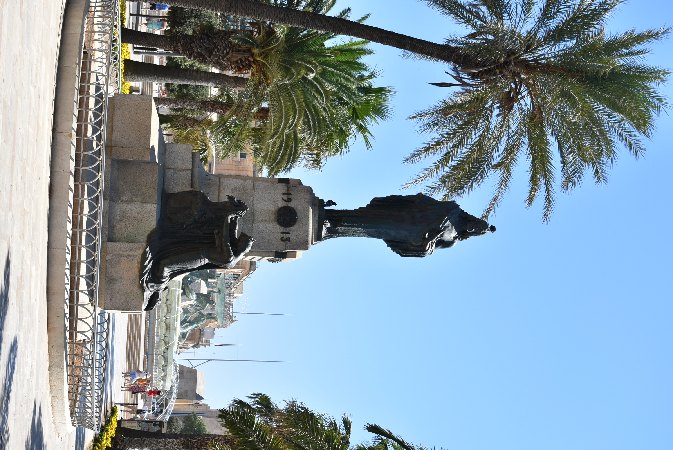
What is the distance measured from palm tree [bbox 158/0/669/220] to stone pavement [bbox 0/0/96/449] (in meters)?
5.69

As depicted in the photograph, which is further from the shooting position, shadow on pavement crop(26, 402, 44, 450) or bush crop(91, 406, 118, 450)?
bush crop(91, 406, 118, 450)

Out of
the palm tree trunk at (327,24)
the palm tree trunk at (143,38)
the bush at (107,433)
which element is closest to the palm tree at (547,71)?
the palm tree trunk at (327,24)

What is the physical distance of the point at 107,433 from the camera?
2091 centimetres

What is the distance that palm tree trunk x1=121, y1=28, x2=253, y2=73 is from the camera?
67.7ft

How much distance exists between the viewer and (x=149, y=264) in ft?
41.5

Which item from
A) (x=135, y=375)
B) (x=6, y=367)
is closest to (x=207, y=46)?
(x=135, y=375)

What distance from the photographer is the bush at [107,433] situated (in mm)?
20203

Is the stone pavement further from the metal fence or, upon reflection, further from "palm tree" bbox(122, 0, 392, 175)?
"palm tree" bbox(122, 0, 392, 175)

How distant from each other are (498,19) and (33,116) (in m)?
9.75

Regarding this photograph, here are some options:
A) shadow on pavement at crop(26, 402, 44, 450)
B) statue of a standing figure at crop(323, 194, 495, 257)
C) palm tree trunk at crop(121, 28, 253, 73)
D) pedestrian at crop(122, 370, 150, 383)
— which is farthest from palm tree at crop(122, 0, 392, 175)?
shadow on pavement at crop(26, 402, 44, 450)

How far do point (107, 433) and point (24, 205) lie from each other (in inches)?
463

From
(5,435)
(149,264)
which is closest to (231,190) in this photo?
(149,264)

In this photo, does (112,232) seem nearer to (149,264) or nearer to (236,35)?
(149,264)

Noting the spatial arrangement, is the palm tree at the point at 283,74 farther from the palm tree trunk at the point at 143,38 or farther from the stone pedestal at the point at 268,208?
the stone pedestal at the point at 268,208
